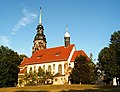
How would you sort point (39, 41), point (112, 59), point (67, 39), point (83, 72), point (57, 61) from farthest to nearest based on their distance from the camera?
point (39, 41), point (67, 39), point (57, 61), point (83, 72), point (112, 59)

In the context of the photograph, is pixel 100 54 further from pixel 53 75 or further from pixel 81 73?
pixel 53 75

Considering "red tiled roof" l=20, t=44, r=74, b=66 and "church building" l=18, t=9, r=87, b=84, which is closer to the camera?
"church building" l=18, t=9, r=87, b=84

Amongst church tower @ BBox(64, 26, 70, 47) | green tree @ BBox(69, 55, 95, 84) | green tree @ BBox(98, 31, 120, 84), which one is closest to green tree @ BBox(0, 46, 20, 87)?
church tower @ BBox(64, 26, 70, 47)

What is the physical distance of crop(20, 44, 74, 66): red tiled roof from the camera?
71.1 metres

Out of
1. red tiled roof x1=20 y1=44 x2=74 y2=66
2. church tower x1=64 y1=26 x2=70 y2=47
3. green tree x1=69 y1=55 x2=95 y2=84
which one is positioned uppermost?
church tower x1=64 y1=26 x2=70 y2=47

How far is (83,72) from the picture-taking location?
6044 cm

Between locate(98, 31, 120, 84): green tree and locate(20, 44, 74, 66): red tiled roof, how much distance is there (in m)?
11.5

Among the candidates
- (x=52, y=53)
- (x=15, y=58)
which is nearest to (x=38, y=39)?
(x=15, y=58)

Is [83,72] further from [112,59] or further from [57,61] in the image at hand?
[57,61]

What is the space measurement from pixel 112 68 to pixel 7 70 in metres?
34.5

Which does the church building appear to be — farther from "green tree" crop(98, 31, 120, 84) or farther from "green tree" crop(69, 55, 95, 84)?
"green tree" crop(98, 31, 120, 84)

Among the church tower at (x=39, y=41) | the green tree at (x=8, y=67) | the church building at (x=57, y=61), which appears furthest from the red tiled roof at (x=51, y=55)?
the church tower at (x=39, y=41)

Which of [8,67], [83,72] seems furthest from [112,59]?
[8,67]

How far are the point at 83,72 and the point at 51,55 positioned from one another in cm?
1714
